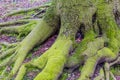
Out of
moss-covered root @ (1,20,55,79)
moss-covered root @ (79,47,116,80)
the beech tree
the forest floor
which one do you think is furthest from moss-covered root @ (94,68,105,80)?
moss-covered root @ (1,20,55,79)

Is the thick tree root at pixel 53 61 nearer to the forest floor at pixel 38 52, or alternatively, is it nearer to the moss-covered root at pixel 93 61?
the forest floor at pixel 38 52

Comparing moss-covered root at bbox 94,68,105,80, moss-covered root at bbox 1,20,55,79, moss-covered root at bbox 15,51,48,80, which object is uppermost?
moss-covered root at bbox 1,20,55,79

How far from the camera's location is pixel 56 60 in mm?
10906

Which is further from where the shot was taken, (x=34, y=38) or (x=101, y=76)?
(x=34, y=38)

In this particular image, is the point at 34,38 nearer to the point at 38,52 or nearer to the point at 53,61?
the point at 38,52

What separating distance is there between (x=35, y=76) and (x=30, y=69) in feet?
1.16

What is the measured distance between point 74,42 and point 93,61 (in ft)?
3.68

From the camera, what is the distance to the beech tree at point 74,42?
434 inches

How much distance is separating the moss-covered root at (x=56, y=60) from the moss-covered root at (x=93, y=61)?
2.31ft

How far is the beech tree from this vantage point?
1103 centimetres

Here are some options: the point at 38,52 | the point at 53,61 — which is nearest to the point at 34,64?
the point at 53,61

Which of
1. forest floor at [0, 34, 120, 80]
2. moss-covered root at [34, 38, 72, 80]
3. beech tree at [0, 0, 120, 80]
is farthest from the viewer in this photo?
forest floor at [0, 34, 120, 80]

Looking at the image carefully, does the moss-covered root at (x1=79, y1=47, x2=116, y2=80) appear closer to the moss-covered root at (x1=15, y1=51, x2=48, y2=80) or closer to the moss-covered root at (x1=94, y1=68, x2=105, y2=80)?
the moss-covered root at (x1=94, y1=68, x2=105, y2=80)

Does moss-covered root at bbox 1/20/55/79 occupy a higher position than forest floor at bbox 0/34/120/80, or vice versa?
moss-covered root at bbox 1/20/55/79
